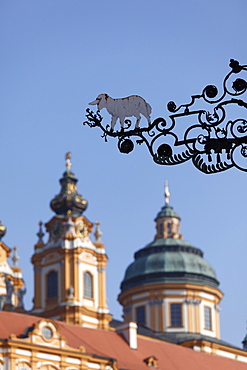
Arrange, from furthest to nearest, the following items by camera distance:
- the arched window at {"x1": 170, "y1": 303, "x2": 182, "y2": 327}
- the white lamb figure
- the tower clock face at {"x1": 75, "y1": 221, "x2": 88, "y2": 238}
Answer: the arched window at {"x1": 170, "y1": 303, "x2": 182, "y2": 327}, the tower clock face at {"x1": 75, "y1": 221, "x2": 88, "y2": 238}, the white lamb figure

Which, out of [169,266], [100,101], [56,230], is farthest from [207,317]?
[100,101]

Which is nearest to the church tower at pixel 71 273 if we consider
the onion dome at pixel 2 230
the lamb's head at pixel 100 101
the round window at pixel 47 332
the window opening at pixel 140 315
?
the onion dome at pixel 2 230

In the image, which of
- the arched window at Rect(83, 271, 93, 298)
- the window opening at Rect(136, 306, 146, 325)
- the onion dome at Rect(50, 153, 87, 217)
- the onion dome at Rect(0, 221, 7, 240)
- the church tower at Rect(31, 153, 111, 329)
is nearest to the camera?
the church tower at Rect(31, 153, 111, 329)

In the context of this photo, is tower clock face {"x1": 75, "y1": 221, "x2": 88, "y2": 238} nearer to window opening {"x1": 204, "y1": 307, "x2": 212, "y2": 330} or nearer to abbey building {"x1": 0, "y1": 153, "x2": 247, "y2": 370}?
abbey building {"x1": 0, "y1": 153, "x2": 247, "y2": 370}

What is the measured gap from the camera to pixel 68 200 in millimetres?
97750

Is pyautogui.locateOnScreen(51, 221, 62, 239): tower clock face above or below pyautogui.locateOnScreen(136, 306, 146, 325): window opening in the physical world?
above

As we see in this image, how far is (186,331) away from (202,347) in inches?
179

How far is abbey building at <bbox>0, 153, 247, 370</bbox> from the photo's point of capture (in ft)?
226

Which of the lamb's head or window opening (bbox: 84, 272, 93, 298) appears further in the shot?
window opening (bbox: 84, 272, 93, 298)

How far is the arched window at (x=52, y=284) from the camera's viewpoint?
93375 mm

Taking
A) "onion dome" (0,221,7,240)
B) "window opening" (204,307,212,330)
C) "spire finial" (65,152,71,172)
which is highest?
"spire finial" (65,152,71,172)

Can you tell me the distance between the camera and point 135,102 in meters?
10.2

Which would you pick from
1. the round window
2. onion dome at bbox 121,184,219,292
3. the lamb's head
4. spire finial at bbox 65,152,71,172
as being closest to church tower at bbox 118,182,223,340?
onion dome at bbox 121,184,219,292

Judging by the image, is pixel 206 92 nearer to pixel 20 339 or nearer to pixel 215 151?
pixel 215 151
